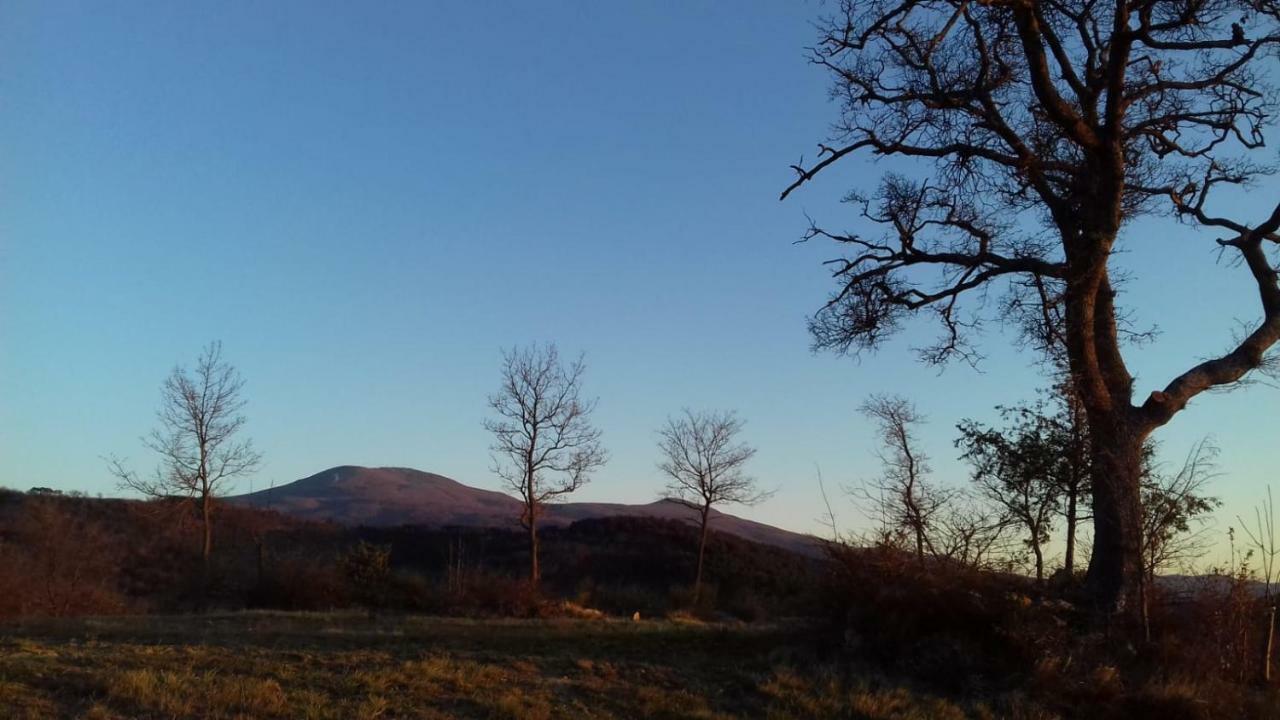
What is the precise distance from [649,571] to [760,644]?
3460 centimetres

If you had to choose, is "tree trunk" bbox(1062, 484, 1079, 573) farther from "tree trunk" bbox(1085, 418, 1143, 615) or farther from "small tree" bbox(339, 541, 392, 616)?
"small tree" bbox(339, 541, 392, 616)

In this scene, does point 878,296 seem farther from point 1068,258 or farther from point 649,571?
point 649,571

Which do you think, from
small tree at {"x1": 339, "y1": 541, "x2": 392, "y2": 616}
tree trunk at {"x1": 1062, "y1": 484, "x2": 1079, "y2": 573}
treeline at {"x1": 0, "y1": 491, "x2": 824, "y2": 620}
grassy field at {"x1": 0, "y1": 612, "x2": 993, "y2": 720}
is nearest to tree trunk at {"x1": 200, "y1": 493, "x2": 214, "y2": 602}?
treeline at {"x1": 0, "y1": 491, "x2": 824, "y2": 620}

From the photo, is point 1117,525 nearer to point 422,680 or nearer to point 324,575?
point 422,680

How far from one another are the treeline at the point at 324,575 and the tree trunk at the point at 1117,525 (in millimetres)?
3614

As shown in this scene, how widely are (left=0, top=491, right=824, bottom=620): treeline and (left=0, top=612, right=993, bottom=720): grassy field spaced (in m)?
2.61

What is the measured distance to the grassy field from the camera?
8383 mm

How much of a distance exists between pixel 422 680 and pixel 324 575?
2323cm

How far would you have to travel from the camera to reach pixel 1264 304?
13617mm

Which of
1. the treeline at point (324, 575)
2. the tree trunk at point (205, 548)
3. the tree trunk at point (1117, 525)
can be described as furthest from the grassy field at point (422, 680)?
the tree trunk at point (205, 548)

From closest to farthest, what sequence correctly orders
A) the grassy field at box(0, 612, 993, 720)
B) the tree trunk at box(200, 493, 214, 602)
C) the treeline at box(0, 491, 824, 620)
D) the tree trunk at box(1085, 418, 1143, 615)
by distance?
the grassy field at box(0, 612, 993, 720) → the tree trunk at box(1085, 418, 1143, 615) → the treeline at box(0, 491, 824, 620) → the tree trunk at box(200, 493, 214, 602)

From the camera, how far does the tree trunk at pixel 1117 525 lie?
11953 mm

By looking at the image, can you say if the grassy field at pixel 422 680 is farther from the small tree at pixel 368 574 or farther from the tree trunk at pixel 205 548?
the tree trunk at pixel 205 548

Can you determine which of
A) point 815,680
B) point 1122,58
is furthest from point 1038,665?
point 1122,58
